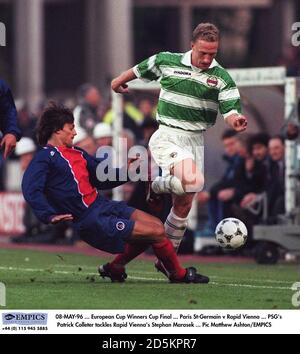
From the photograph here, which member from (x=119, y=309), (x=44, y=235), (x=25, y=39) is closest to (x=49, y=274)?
(x=119, y=309)

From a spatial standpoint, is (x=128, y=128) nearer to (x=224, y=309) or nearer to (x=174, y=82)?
(x=174, y=82)

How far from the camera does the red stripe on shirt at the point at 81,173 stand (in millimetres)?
12047

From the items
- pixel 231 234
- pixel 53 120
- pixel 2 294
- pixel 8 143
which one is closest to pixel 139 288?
pixel 2 294

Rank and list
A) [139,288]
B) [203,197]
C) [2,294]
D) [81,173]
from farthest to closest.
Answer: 1. [203,197]
2. [139,288]
3. [81,173]
4. [2,294]

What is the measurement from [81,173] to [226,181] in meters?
6.59

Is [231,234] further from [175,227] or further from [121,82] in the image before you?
[121,82]

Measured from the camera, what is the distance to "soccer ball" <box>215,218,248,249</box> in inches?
524

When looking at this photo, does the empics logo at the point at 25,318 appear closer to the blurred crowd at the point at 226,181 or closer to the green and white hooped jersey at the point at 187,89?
the green and white hooped jersey at the point at 187,89

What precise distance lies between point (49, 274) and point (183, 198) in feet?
5.65

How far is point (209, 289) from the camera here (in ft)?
40.2

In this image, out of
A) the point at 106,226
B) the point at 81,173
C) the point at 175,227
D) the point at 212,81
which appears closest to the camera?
the point at 106,226

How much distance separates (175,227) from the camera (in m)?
12.9

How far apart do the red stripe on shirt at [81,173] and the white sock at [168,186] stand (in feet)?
2.26

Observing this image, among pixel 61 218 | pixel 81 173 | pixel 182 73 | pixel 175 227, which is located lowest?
pixel 175 227
